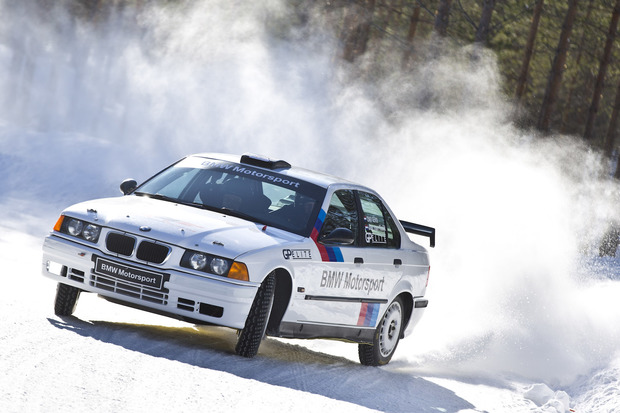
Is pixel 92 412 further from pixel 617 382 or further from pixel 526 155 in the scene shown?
pixel 526 155

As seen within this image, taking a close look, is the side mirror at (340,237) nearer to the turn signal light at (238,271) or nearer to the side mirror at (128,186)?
the turn signal light at (238,271)

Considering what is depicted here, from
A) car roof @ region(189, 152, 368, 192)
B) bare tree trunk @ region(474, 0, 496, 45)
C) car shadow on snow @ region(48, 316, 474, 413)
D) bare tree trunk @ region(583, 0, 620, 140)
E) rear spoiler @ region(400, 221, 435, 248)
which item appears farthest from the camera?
bare tree trunk @ region(583, 0, 620, 140)

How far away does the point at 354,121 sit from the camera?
2689cm

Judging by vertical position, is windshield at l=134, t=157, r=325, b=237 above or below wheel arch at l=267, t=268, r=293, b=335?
above

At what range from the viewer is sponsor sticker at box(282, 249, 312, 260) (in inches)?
279

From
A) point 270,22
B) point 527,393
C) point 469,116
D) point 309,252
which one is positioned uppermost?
point 270,22

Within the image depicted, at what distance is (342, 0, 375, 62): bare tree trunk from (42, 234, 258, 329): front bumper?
1074 inches

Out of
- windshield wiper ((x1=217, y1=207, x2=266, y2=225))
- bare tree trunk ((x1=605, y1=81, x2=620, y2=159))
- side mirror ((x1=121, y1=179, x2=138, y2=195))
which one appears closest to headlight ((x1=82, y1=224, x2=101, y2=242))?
windshield wiper ((x1=217, y1=207, x2=266, y2=225))

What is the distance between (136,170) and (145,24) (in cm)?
1762

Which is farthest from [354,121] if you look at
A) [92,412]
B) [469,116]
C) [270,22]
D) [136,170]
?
[92,412]

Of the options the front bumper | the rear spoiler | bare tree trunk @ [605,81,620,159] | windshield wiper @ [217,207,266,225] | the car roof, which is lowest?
the front bumper

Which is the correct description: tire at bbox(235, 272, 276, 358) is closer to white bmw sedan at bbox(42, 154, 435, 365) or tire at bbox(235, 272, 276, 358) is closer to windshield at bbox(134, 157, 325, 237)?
white bmw sedan at bbox(42, 154, 435, 365)

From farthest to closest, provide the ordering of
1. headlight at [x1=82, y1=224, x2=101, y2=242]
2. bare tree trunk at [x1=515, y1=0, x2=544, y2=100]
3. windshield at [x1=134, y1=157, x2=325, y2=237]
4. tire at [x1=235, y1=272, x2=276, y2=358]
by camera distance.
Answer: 1. bare tree trunk at [x1=515, y1=0, x2=544, y2=100]
2. windshield at [x1=134, y1=157, x2=325, y2=237]
3. headlight at [x1=82, y1=224, x2=101, y2=242]
4. tire at [x1=235, y1=272, x2=276, y2=358]

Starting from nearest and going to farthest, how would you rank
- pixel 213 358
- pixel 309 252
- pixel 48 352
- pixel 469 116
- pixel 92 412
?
1. pixel 92 412
2. pixel 48 352
3. pixel 213 358
4. pixel 309 252
5. pixel 469 116
